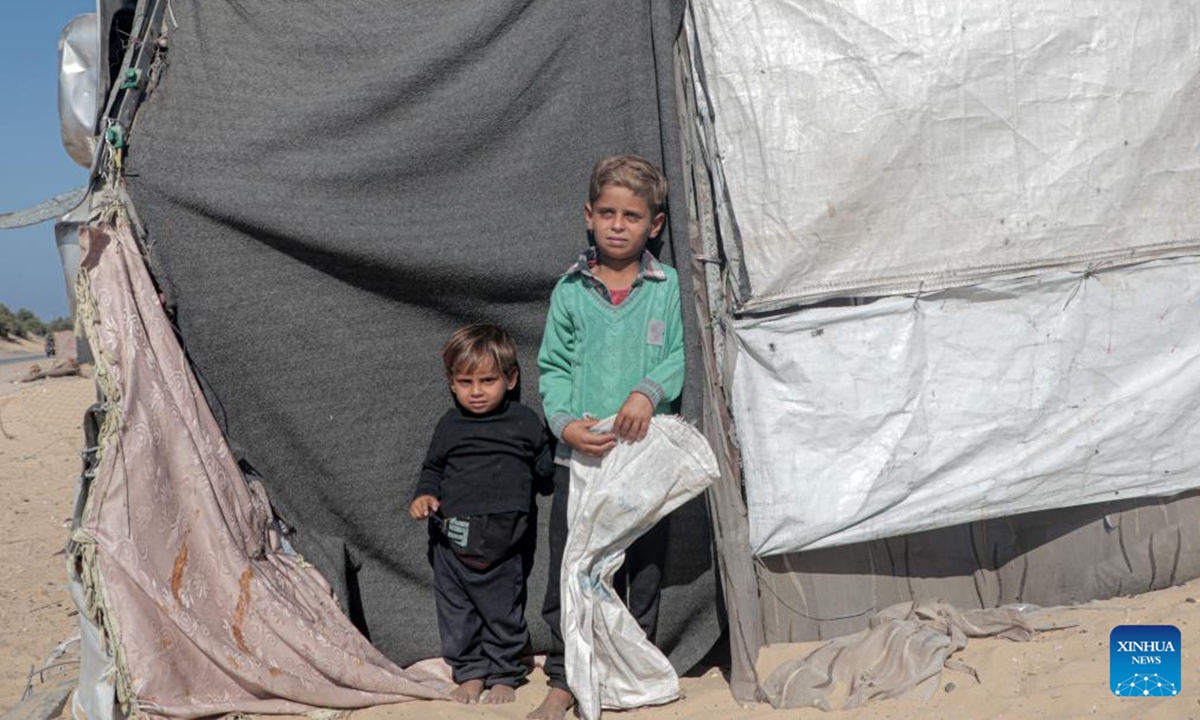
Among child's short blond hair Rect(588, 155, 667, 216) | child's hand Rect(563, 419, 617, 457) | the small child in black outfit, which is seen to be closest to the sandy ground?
the small child in black outfit

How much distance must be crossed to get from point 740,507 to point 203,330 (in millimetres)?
1724

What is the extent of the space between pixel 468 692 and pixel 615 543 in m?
0.71

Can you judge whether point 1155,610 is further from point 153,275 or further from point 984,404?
point 153,275

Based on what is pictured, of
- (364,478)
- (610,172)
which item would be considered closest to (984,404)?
(610,172)

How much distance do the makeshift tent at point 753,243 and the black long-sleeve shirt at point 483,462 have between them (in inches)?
5.2

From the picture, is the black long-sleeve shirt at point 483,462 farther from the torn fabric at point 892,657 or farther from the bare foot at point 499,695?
the torn fabric at point 892,657

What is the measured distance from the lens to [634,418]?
3.07 m

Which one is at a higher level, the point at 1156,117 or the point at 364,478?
the point at 1156,117

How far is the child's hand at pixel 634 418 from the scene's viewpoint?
307 cm

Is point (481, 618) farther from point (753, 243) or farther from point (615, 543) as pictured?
point (753, 243)

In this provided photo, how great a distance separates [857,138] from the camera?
3215 mm

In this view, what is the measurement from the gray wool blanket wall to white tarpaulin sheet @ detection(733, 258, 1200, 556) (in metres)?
0.29

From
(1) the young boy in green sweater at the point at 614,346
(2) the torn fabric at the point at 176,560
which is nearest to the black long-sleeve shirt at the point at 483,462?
(1) the young boy in green sweater at the point at 614,346

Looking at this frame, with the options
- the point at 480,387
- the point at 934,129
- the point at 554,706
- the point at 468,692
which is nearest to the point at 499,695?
the point at 468,692
